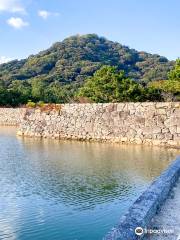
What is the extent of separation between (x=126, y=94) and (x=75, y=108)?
5320mm

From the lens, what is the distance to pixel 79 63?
204ft

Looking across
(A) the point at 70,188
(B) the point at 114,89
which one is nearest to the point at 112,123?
(B) the point at 114,89

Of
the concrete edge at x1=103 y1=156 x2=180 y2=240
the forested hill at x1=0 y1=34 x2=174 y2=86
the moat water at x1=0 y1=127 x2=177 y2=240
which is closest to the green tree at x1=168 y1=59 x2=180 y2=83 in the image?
the moat water at x1=0 y1=127 x2=177 y2=240

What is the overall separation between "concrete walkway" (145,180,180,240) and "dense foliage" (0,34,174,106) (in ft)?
114

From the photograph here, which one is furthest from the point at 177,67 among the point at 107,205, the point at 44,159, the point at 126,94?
the point at 107,205

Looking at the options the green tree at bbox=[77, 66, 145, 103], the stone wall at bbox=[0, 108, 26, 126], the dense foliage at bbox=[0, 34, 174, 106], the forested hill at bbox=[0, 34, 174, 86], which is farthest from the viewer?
the forested hill at bbox=[0, 34, 174, 86]

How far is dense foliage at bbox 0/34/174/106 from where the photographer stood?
46906mm

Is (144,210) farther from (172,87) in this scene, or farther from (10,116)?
(10,116)

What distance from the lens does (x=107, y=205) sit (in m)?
6.73

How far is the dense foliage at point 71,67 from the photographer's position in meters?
46.9

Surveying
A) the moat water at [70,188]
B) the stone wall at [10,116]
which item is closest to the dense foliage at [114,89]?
the stone wall at [10,116]

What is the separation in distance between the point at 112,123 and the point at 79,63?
46.3 meters

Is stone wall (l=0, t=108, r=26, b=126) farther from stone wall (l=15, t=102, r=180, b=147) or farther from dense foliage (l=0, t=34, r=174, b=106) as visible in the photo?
stone wall (l=15, t=102, r=180, b=147)

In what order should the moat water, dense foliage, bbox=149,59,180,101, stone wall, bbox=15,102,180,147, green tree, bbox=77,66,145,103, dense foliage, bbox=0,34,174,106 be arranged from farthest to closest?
dense foliage, bbox=0,34,174,106, green tree, bbox=77,66,145,103, dense foliage, bbox=149,59,180,101, stone wall, bbox=15,102,180,147, the moat water
